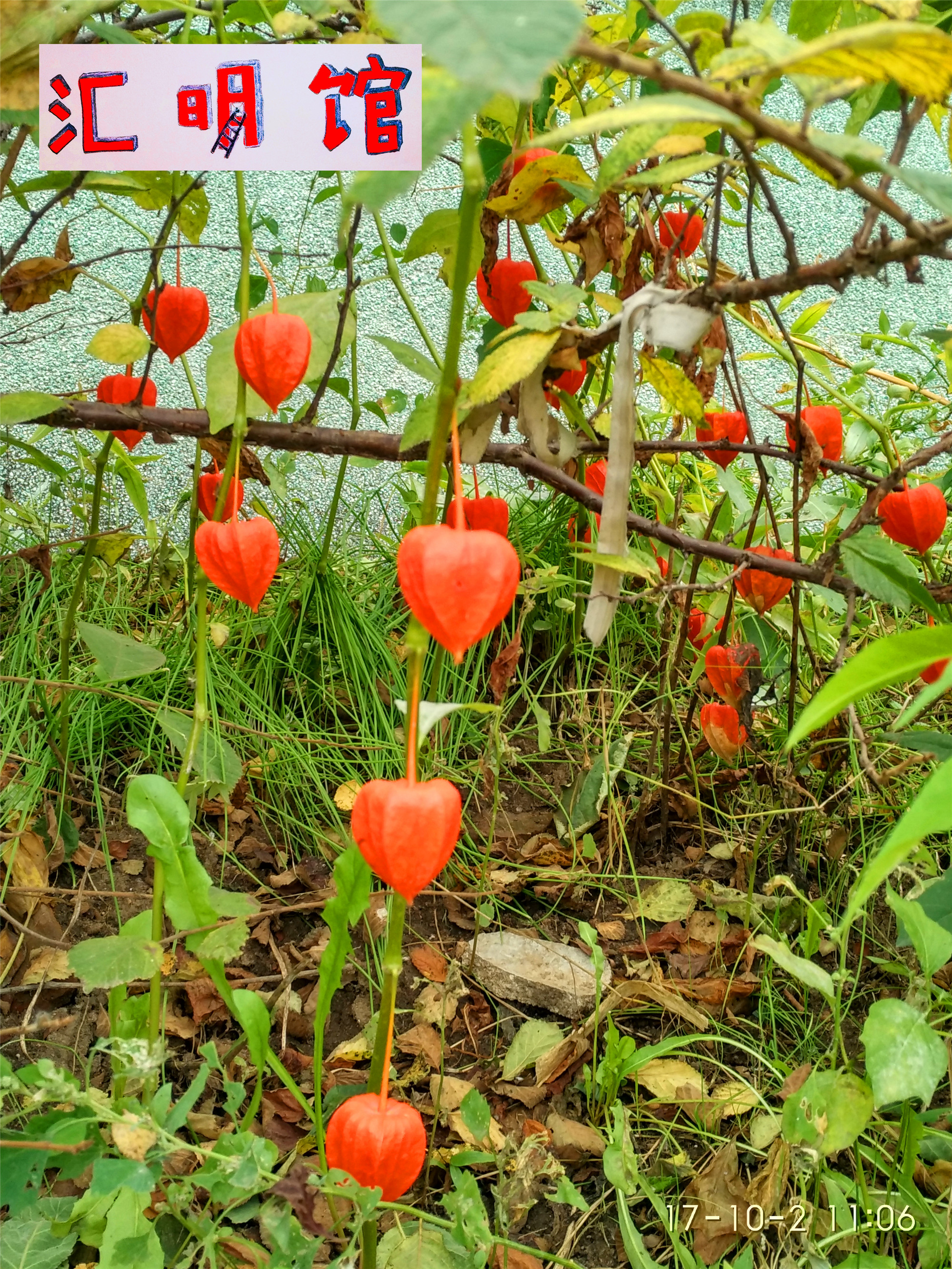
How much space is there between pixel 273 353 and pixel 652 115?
293 millimetres

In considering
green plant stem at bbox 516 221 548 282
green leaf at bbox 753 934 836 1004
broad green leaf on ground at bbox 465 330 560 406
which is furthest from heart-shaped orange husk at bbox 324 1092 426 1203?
green plant stem at bbox 516 221 548 282

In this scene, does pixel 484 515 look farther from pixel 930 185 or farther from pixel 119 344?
pixel 930 185

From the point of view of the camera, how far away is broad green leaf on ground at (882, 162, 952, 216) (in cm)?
31

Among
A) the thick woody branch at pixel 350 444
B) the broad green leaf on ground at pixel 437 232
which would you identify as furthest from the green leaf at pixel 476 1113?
the broad green leaf on ground at pixel 437 232

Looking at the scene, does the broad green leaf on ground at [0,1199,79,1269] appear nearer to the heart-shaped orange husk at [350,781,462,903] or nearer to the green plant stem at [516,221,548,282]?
the heart-shaped orange husk at [350,781,462,903]

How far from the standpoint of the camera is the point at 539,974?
2.78 feet

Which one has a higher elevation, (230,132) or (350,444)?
(230,132)

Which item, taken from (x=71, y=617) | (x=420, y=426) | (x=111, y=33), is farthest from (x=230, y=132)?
(x=71, y=617)

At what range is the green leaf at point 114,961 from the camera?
0.52 meters

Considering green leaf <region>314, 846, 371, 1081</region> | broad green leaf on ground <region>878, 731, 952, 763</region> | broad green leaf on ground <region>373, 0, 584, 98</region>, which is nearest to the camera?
broad green leaf on ground <region>373, 0, 584, 98</region>

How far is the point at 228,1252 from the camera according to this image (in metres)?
0.65

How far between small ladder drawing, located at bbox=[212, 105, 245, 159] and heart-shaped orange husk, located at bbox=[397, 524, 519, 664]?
0.32 meters

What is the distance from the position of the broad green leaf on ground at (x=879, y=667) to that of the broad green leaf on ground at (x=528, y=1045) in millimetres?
469

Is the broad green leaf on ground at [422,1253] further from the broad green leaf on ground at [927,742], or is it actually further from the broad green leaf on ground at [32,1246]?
the broad green leaf on ground at [927,742]
